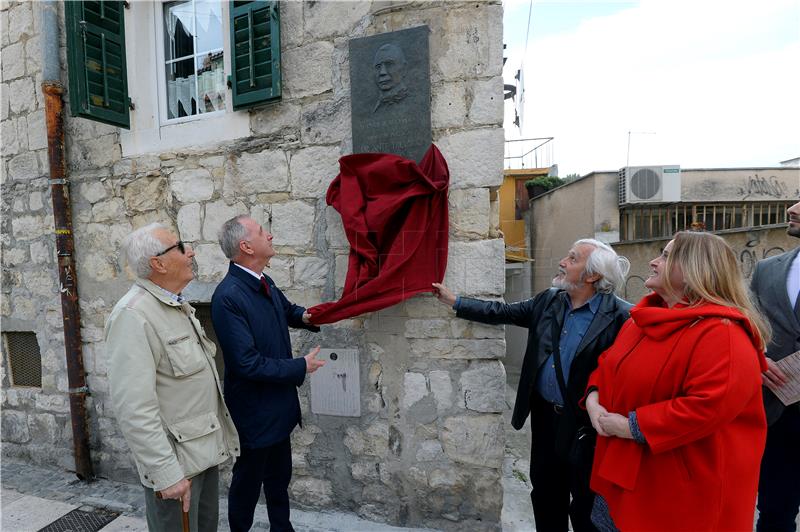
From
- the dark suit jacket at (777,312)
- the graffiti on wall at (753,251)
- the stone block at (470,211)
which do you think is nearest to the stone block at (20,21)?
the stone block at (470,211)

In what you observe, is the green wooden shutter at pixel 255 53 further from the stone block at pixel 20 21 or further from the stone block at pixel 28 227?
the stone block at pixel 28 227

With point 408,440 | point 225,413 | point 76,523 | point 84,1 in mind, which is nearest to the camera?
point 225,413

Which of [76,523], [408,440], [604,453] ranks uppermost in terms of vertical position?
[604,453]

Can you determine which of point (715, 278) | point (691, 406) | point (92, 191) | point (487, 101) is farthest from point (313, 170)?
point (691, 406)

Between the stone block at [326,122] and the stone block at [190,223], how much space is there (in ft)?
3.27

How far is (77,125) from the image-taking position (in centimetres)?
346

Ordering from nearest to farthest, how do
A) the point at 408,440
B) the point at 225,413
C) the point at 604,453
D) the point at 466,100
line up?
1. the point at 604,453
2. the point at 225,413
3. the point at 466,100
4. the point at 408,440

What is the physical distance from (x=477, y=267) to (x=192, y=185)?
7.03 feet

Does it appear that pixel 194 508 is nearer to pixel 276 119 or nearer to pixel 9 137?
pixel 276 119

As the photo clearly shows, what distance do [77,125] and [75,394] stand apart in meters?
2.18

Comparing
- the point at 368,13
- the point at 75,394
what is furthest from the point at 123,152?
the point at 368,13

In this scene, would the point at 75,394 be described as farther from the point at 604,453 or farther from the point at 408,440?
the point at 604,453

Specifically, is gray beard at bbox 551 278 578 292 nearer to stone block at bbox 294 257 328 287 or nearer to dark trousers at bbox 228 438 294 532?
stone block at bbox 294 257 328 287

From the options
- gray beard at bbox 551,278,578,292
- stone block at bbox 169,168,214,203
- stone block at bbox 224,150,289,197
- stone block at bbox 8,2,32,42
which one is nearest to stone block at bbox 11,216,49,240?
stone block at bbox 169,168,214,203
